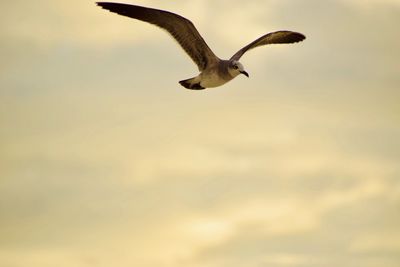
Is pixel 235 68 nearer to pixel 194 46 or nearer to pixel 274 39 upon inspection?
pixel 194 46

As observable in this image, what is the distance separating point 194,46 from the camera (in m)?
31.8

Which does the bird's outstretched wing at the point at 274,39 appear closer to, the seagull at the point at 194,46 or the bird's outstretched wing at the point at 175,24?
the seagull at the point at 194,46

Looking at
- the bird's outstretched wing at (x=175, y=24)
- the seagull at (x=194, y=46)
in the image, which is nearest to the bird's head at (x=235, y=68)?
the seagull at (x=194, y=46)

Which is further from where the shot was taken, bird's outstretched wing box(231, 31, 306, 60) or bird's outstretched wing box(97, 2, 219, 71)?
bird's outstretched wing box(231, 31, 306, 60)

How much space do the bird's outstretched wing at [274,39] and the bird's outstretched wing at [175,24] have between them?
1.41 meters

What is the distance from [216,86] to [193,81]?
90 cm

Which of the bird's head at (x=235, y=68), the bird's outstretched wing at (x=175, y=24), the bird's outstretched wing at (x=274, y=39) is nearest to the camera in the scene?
the bird's outstretched wing at (x=175, y=24)

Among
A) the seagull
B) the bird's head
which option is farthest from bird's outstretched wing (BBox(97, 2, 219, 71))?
the bird's head

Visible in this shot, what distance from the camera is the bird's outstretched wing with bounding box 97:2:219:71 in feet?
99.6

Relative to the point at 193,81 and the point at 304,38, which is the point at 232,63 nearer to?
the point at 193,81

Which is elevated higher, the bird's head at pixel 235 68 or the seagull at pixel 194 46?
the seagull at pixel 194 46

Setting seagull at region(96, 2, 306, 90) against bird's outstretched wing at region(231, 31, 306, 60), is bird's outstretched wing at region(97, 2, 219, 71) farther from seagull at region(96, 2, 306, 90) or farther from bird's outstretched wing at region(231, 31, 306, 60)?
bird's outstretched wing at region(231, 31, 306, 60)

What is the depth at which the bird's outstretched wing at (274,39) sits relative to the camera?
3334 cm

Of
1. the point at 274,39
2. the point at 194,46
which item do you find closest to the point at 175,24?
the point at 194,46
